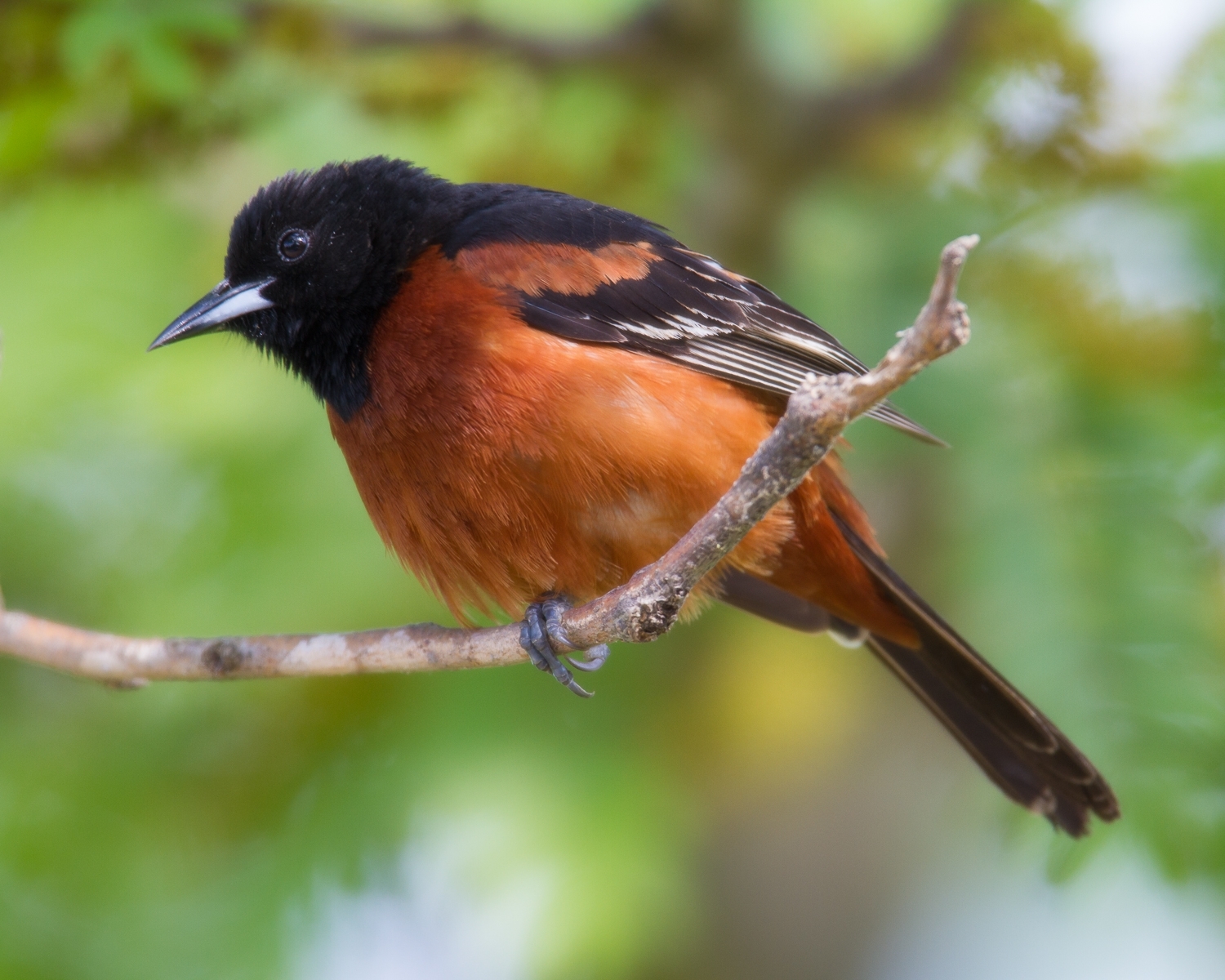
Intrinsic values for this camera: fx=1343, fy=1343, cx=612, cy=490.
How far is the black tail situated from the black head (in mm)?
1224

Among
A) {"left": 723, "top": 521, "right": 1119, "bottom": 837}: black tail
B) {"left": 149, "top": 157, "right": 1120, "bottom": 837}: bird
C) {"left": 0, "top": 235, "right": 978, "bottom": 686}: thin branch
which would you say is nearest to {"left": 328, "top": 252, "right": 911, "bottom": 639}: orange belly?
{"left": 149, "top": 157, "right": 1120, "bottom": 837}: bird

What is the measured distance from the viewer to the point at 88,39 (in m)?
3.22

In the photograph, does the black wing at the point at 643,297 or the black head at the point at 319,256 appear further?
the black head at the point at 319,256

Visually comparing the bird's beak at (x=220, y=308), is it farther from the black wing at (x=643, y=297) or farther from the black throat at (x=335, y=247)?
the black wing at (x=643, y=297)

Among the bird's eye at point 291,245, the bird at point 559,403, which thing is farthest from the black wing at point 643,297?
the bird's eye at point 291,245

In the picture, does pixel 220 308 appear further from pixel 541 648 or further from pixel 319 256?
pixel 541 648

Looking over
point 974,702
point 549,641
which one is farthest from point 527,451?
point 974,702

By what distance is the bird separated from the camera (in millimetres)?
3025

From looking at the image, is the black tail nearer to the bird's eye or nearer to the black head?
the black head

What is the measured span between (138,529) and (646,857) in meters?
1.71

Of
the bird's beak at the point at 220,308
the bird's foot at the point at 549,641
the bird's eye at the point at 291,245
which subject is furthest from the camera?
the bird's eye at the point at 291,245

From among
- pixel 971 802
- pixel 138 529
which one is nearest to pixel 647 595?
pixel 138 529

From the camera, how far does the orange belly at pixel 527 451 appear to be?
118 inches

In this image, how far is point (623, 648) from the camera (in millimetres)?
3672
